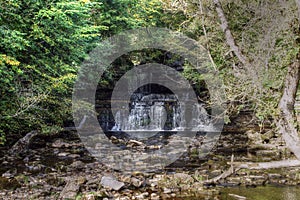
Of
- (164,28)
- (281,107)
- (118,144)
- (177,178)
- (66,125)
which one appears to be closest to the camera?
(281,107)

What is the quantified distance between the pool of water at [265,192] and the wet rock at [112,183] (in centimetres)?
296

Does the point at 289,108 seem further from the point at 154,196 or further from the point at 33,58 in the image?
the point at 33,58

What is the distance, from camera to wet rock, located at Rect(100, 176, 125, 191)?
923 cm

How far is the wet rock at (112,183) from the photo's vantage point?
923 cm

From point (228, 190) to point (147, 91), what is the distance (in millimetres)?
19512

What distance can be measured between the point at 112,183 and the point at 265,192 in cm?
437

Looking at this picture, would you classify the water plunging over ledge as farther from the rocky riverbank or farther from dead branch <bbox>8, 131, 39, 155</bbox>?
dead branch <bbox>8, 131, 39, 155</bbox>

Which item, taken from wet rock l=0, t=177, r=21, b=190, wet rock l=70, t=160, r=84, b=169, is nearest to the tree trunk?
wet rock l=0, t=177, r=21, b=190

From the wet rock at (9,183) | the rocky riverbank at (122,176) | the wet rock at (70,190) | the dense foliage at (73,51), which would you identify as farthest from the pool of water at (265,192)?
the wet rock at (9,183)

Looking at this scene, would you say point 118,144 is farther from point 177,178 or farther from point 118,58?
point 118,58

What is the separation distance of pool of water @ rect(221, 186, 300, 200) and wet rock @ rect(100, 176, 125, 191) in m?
2.96

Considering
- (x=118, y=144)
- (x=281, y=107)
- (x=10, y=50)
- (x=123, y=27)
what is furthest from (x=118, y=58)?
(x=281, y=107)

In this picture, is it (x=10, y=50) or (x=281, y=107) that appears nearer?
(x=281, y=107)

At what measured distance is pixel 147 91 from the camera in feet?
91.9
